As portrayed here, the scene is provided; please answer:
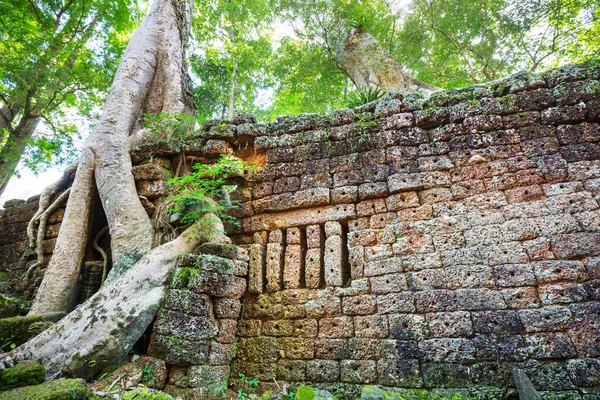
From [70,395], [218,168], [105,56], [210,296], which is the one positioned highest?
[105,56]

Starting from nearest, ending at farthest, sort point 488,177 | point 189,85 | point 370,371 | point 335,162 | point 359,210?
point 370,371 < point 488,177 < point 359,210 < point 335,162 < point 189,85

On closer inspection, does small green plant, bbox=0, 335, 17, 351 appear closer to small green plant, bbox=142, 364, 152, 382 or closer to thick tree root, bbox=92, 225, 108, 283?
thick tree root, bbox=92, 225, 108, 283

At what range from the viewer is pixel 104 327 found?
2855mm

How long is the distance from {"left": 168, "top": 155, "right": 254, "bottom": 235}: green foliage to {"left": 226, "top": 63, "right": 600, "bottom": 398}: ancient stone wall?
0.30m

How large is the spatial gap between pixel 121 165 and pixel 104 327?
7.85ft

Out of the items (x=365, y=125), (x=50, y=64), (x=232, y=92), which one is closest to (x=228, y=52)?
(x=232, y=92)

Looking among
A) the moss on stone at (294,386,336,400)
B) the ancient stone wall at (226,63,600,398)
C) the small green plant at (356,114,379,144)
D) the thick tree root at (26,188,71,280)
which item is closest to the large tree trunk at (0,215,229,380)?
the ancient stone wall at (226,63,600,398)

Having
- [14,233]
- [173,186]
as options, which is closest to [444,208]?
[173,186]

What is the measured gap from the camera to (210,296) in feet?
10.5

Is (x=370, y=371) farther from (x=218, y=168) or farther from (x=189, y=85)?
(x=189, y=85)

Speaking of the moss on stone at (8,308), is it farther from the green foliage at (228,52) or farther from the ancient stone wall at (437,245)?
the green foliage at (228,52)

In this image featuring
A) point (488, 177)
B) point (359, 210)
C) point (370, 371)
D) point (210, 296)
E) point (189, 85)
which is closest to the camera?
point (370, 371)

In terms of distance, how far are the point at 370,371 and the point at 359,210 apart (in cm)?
172

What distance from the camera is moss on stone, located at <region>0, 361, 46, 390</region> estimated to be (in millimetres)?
2278
